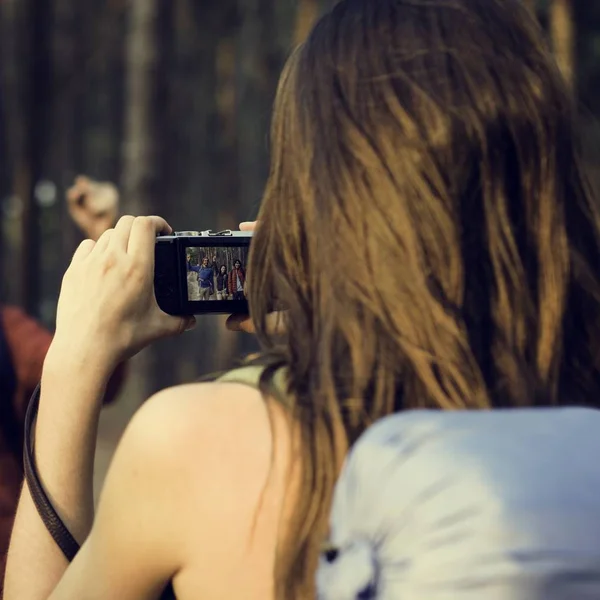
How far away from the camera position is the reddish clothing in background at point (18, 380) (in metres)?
3.11

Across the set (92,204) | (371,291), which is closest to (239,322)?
(371,291)

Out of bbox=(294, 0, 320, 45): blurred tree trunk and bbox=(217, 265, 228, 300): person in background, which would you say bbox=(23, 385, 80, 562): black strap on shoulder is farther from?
bbox=(294, 0, 320, 45): blurred tree trunk

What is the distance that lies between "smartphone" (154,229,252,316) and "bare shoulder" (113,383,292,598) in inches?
17.9

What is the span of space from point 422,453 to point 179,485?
295mm

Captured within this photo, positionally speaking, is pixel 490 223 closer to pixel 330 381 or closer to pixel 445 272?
pixel 445 272

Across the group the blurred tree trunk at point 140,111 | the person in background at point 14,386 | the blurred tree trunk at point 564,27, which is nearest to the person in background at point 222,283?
the person in background at point 14,386

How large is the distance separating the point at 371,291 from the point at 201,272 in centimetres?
55

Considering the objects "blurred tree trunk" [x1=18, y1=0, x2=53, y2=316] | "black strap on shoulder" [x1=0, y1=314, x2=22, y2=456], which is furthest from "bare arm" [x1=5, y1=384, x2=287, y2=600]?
"blurred tree trunk" [x1=18, y1=0, x2=53, y2=316]

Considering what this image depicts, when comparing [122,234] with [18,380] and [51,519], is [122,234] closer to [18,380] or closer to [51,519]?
[51,519]

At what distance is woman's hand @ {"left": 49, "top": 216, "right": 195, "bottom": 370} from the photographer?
167 cm

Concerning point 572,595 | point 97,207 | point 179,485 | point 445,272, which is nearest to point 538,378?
point 445,272

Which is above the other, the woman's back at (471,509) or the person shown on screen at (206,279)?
the person shown on screen at (206,279)

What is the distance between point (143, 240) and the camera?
171 centimetres

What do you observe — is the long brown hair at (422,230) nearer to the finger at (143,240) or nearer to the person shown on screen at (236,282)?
the finger at (143,240)
